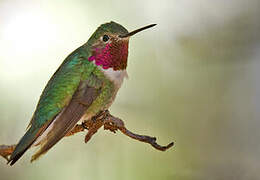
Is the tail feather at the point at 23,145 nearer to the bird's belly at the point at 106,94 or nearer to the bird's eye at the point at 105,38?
the bird's belly at the point at 106,94

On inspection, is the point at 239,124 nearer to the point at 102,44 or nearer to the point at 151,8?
the point at 151,8

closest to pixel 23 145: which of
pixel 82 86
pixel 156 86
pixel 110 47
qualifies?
pixel 82 86

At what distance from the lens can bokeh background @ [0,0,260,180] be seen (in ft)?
4.95

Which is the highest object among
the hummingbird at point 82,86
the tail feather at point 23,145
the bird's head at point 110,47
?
the bird's head at point 110,47

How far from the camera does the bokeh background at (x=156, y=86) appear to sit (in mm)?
1509

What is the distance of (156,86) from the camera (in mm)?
1610

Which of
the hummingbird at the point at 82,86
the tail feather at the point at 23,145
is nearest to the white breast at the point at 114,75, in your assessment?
the hummingbird at the point at 82,86

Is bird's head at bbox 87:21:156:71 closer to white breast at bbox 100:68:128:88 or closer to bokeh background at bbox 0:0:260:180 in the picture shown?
white breast at bbox 100:68:128:88

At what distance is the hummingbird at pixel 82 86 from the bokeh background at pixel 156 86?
16.3 inches

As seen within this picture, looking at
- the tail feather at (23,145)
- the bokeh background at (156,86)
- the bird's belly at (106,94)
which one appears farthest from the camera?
the bokeh background at (156,86)

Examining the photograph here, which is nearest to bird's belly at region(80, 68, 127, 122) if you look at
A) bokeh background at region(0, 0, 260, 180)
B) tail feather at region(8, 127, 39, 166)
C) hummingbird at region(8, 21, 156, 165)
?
hummingbird at region(8, 21, 156, 165)

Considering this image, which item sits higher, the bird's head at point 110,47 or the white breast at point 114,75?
the bird's head at point 110,47

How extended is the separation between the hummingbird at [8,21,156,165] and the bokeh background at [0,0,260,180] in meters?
0.41

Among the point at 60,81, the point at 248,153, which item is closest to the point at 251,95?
the point at 248,153
